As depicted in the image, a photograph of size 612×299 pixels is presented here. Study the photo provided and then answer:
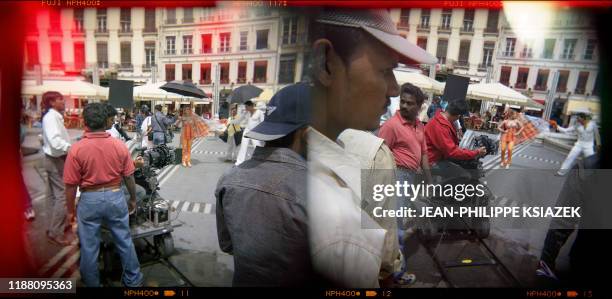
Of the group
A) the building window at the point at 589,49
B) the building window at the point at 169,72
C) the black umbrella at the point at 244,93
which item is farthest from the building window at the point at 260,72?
the building window at the point at 589,49

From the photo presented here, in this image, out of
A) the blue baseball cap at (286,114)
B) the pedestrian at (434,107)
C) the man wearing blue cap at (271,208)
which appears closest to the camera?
the man wearing blue cap at (271,208)

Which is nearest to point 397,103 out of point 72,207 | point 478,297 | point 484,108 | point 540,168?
point 484,108

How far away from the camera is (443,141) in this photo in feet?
4.75

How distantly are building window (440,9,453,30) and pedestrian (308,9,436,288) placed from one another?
18 centimetres

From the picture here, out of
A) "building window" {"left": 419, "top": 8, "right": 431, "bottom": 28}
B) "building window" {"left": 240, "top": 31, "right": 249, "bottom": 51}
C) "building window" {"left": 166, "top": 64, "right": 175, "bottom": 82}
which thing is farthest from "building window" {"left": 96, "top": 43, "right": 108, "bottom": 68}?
"building window" {"left": 419, "top": 8, "right": 431, "bottom": 28}

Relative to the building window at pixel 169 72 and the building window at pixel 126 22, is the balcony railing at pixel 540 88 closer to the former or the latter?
the building window at pixel 169 72

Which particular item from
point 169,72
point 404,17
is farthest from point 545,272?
point 169,72

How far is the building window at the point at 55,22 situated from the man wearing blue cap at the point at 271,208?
46.8 inches

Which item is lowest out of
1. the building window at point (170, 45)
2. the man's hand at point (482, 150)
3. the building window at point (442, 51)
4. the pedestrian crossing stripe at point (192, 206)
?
the pedestrian crossing stripe at point (192, 206)

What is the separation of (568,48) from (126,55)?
197 centimetres

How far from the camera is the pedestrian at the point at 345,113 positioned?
935mm

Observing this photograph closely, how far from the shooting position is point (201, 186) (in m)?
1.49

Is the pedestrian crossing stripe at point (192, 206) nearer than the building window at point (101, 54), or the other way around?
the building window at point (101, 54)

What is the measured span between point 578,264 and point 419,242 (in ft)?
2.62
